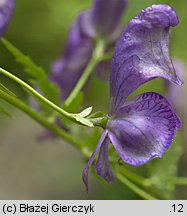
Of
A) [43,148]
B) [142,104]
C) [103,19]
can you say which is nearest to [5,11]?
[103,19]

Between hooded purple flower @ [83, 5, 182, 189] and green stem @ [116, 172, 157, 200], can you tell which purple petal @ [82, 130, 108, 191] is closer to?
hooded purple flower @ [83, 5, 182, 189]

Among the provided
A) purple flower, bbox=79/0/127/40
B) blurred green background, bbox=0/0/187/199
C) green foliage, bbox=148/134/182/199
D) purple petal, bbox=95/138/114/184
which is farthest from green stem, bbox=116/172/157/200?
blurred green background, bbox=0/0/187/199

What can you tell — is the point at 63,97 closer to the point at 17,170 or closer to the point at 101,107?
the point at 101,107

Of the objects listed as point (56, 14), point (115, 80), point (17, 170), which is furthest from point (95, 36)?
point (17, 170)

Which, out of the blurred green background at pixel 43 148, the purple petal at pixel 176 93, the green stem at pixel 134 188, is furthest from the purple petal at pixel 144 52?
the blurred green background at pixel 43 148

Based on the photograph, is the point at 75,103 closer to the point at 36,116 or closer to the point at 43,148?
the point at 36,116
